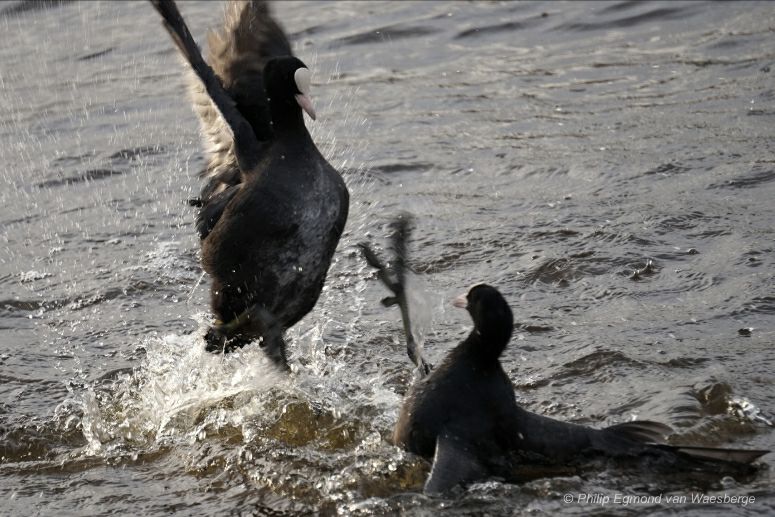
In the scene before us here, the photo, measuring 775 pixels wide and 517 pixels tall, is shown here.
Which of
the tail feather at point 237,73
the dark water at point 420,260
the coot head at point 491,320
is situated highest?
the tail feather at point 237,73

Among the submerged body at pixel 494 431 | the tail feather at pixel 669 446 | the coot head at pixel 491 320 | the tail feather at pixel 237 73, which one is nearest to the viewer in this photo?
the tail feather at pixel 669 446

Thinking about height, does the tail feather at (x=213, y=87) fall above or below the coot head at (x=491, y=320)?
above

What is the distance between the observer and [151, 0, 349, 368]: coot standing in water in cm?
504

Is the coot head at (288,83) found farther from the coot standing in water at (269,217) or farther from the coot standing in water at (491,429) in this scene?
the coot standing in water at (491,429)

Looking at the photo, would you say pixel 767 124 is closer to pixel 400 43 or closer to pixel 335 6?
pixel 400 43

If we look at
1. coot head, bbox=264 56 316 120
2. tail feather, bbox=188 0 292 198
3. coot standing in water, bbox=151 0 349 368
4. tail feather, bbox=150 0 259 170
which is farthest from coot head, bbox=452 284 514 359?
tail feather, bbox=188 0 292 198

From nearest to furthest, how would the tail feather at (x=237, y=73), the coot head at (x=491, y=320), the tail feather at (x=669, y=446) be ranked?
the tail feather at (x=669, y=446) → the coot head at (x=491, y=320) → the tail feather at (x=237, y=73)

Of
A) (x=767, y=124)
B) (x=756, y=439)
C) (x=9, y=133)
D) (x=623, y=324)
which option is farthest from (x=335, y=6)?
(x=756, y=439)

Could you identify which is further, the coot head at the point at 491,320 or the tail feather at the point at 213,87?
the tail feather at the point at 213,87

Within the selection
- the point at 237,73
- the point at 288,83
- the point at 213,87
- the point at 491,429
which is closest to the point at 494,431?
the point at 491,429

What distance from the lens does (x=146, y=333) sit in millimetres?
5844

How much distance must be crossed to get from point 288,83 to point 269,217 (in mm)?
584

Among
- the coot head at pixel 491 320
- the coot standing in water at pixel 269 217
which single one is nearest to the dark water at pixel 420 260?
the coot standing in water at pixel 269 217

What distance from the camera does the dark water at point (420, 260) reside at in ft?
14.9
